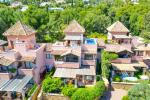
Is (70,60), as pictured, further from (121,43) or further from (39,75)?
(121,43)

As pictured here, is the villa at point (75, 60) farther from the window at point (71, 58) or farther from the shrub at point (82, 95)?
the shrub at point (82, 95)

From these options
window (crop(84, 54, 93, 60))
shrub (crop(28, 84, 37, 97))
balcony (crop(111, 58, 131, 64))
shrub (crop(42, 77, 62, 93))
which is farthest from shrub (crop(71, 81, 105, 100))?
balcony (crop(111, 58, 131, 64))

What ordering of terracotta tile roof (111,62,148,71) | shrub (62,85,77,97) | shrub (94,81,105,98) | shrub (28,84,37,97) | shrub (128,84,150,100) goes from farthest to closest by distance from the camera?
terracotta tile roof (111,62,148,71), shrub (28,84,37,97), shrub (62,85,77,97), shrub (94,81,105,98), shrub (128,84,150,100)

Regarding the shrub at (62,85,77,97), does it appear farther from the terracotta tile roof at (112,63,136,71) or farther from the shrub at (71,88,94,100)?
the terracotta tile roof at (112,63,136,71)

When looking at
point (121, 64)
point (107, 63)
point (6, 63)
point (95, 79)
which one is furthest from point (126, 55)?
point (6, 63)

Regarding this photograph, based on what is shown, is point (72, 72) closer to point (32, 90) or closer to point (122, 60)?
point (32, 90)

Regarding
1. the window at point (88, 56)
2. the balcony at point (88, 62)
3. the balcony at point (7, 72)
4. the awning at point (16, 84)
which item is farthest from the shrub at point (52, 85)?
the window at point (88, 56)
